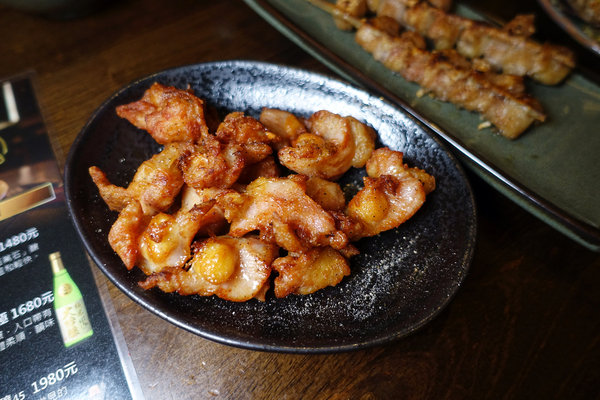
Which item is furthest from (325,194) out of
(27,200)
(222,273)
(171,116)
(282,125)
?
(27,200)

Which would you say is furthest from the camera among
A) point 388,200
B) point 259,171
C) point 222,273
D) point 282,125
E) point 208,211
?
point 282,125

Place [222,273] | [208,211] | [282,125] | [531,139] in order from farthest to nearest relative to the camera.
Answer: [531,139] → [282,125] → [208,211] → [222,273]

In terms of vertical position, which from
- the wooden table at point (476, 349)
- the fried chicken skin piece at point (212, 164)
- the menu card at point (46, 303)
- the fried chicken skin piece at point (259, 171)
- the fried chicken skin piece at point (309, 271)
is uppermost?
the fried chicken skin piece at point (212, 164)

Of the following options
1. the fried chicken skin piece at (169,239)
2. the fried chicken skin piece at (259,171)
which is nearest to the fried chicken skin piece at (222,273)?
the fried chicken skin piece at (169,239)

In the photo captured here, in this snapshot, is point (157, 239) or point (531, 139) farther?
point (531, 139)

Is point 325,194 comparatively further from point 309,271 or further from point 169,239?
point 169,239

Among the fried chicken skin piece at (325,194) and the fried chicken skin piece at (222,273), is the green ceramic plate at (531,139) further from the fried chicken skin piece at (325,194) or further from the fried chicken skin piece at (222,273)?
the fried chicken skin piece at (222,273)

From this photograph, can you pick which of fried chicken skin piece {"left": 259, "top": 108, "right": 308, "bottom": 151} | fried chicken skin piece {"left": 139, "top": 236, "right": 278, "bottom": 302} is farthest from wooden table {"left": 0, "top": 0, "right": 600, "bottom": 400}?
fried chicken skin piece {"left": 259, "top": 108, "right": 308, "bottom": 151}
